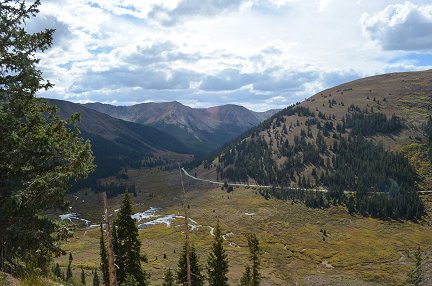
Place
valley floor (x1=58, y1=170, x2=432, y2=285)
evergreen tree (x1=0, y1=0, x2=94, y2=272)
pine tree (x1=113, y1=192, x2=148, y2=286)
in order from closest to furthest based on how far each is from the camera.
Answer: evergreen tree (x1=0, y1=0, x2=94, y2=272), pine tree (x1=113, y1=192, x2=148, y2=286), valley floor (x1=58, y1=170, x2=432, y2=285)

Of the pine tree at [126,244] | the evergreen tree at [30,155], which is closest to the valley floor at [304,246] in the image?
the pine tree at [126,244]

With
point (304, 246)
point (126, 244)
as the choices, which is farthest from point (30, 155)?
point (304, 246)

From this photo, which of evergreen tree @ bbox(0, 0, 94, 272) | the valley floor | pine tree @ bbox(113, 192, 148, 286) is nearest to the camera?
evergreen tree @ bbox(0, 0, 94, 272)


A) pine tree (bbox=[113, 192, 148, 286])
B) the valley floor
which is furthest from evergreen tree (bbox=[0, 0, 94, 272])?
the valley floor

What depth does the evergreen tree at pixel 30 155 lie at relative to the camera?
17.6 m

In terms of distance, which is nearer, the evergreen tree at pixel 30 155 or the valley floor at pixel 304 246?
the evergreen tree at pixel 30 155

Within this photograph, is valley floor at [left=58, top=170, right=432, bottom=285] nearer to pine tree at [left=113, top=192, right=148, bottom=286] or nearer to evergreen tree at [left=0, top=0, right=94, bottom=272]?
pine tree at [left=113, top=192, right=148, bottom=286]

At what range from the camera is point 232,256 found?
140500 millimetres

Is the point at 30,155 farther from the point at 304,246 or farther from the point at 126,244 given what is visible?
the point at 304,246

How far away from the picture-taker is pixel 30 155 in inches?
724

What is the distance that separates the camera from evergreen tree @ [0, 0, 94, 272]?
17.6m

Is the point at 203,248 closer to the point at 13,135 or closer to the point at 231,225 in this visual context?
the point at 231,225

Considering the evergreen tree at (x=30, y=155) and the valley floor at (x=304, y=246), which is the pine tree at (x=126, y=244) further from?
the valley floor at (x=304, y=246)

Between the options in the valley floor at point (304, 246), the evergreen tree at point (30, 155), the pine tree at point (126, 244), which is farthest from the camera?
the valley floor at point (304, 246)
